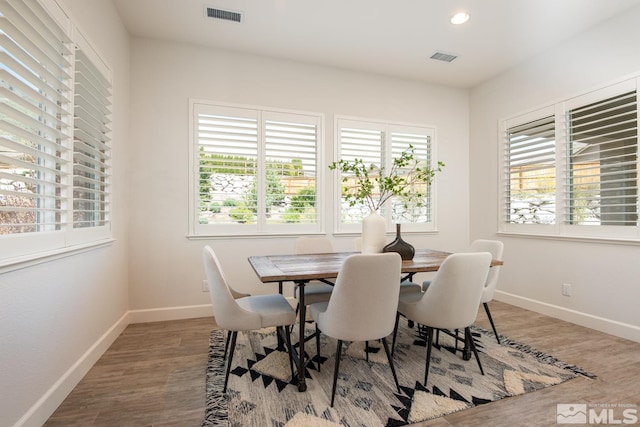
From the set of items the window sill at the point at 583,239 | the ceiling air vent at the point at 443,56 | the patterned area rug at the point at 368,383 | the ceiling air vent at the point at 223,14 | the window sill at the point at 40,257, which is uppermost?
the ceiling air vent at the point at 443,56

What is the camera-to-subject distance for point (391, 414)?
1.73 m

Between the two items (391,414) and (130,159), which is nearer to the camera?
(391,414)

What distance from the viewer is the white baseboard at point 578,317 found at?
111 inches

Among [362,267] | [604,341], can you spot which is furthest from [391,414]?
[604,341]

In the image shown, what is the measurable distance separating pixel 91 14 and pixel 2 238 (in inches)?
73.1

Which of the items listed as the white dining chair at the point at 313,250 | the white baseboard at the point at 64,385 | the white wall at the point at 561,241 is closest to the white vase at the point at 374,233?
the white dining chair at the point at 313,250

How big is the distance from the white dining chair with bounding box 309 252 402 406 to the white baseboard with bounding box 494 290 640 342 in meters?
2.56

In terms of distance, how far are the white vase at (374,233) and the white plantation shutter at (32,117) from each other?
2.07 meters

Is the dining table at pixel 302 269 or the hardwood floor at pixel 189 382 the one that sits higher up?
the dining table at pixel 302 269

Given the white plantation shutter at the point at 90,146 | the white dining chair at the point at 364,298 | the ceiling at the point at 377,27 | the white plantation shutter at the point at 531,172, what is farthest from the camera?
the white plantation shutter at the point at 531,172

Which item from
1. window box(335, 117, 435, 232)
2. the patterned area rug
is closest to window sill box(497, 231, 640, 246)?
window box(335, 117, 435, 232)

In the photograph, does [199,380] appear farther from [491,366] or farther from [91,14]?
[91,14]

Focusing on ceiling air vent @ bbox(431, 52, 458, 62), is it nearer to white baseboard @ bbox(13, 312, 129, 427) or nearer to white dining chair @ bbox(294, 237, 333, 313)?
white dining chair @ bbox(294, 237, 333, 313)

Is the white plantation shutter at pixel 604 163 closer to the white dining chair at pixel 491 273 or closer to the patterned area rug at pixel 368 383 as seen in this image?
the white dining chair at pixel 491 273
